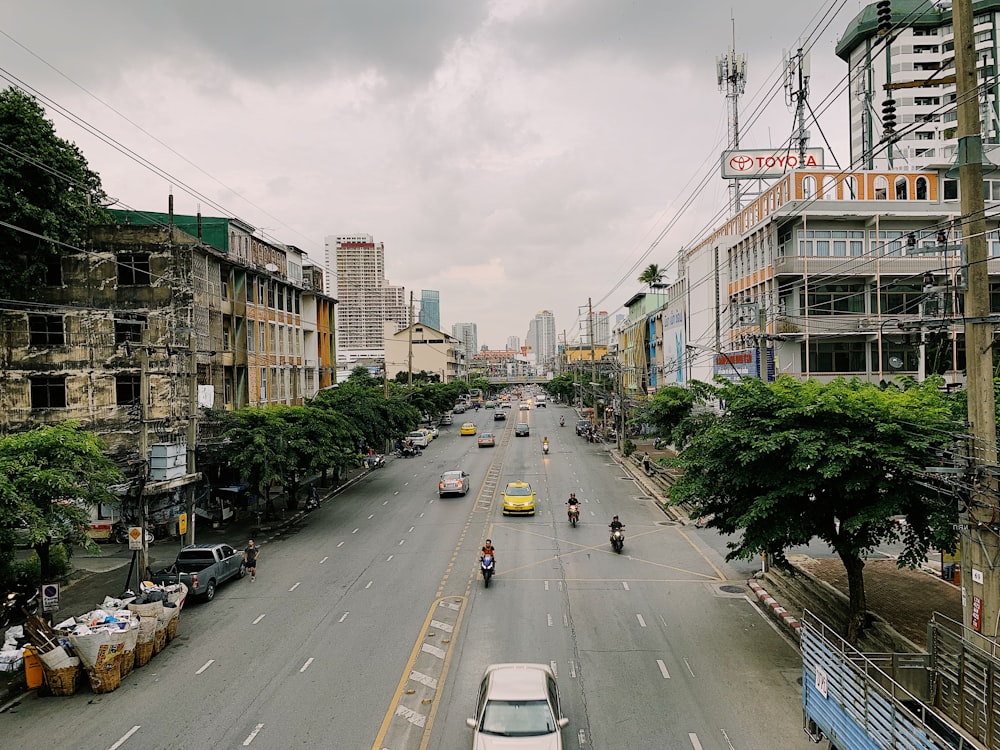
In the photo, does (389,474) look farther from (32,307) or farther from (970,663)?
(970,663)

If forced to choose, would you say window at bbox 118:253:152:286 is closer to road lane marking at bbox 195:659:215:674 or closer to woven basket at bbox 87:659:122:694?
road lane marking at bbox 195:659:215:674

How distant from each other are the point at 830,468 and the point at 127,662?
15.6m

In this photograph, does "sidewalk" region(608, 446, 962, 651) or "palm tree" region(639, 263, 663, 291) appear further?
"palm tree" region(639, 263, 663, 291)

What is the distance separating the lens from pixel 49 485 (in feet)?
52.9

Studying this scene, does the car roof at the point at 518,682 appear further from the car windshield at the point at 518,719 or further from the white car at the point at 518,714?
the car windshield at the point at 518,719

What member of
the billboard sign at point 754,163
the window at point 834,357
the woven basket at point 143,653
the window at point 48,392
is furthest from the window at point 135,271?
the billboard sign at point 754,163

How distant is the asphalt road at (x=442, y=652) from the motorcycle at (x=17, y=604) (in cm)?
397

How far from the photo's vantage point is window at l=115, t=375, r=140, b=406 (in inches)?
1320

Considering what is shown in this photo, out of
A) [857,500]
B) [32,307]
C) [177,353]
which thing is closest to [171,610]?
[857,500]

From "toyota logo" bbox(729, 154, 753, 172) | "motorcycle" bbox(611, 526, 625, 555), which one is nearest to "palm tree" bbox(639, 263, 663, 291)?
"toyota logo" bbox(729, 154, 753, 172)

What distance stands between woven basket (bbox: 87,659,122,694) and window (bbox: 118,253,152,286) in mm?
23649

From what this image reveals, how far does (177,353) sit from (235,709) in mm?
24330

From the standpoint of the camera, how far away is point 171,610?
1762cm

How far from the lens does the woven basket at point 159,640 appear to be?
666 inches
